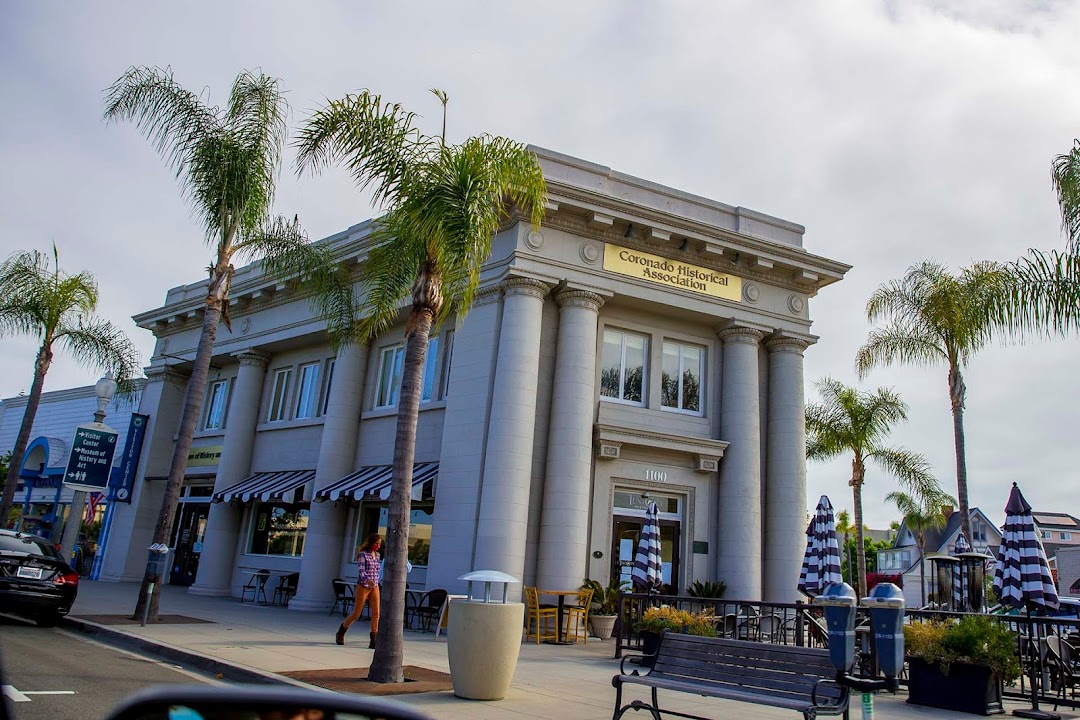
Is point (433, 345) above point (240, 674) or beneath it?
above

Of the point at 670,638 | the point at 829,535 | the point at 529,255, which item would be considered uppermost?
the point at 529,255

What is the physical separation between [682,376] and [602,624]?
6828 millimetres

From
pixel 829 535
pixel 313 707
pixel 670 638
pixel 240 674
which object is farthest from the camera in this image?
pixel 829 535

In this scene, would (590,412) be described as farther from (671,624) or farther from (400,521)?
(400,521)

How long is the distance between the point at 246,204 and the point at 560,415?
8075 mm

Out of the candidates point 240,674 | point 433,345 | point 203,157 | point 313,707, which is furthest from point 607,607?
point 313,707

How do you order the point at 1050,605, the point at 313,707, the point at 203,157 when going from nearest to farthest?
1. the point at 313,707
2. the point at 1050,605
3. the point at 203,157

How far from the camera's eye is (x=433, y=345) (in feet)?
72.6

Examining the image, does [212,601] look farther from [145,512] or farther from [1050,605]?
[1050,605]

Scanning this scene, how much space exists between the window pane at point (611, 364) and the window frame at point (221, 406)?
50.9 ft

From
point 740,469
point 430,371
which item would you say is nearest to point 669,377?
point 740,469

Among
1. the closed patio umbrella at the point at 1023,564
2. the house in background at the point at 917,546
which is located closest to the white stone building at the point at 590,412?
the closed patio umbrella at the point at 1023,564

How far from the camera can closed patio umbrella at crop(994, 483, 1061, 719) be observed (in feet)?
45.1

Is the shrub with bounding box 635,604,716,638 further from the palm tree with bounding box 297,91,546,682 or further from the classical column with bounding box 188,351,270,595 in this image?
the classical column with bounding box 188,351,270,595
